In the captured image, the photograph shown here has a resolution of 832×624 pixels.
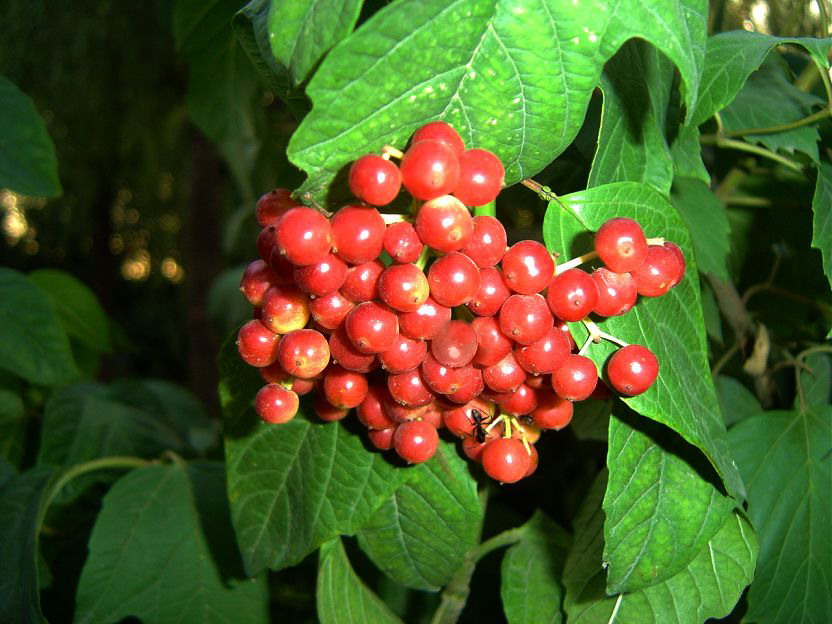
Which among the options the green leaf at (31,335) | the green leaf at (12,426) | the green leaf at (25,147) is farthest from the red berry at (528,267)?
the green leaf at (12,426)

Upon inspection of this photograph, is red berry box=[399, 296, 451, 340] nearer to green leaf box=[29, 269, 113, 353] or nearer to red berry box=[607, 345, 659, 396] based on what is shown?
red berry box=[607, 345, 659, 396]

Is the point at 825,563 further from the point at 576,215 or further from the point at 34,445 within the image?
the point at 34,445


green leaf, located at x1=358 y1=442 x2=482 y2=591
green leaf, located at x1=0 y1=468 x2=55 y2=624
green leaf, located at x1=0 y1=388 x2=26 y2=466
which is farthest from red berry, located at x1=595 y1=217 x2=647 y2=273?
green leaf, located at x1=0 y1=388 x2=26 y2=466

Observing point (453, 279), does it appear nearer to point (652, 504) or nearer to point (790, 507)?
point (652, 504)

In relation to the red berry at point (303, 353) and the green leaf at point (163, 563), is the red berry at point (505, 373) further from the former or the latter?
the green leaf at point (163, 563)

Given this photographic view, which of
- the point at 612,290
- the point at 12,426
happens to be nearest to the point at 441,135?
the point at 612,290

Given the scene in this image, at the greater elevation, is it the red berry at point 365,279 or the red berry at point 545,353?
the red berry at point 365,279
